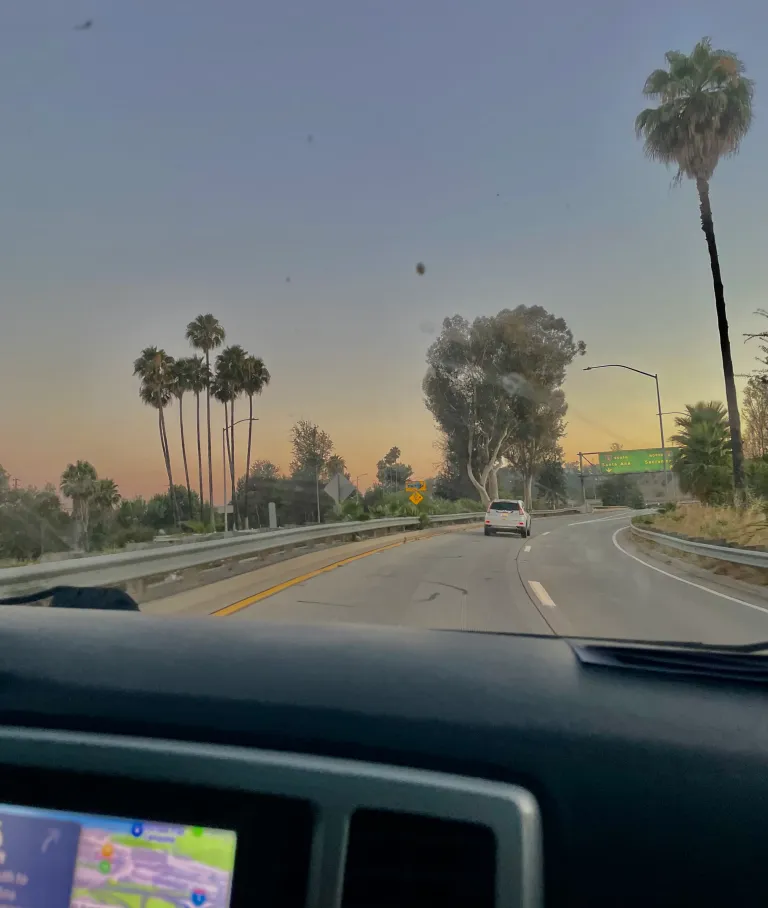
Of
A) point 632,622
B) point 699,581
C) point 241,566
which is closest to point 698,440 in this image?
point 699,581

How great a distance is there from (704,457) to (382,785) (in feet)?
90.9

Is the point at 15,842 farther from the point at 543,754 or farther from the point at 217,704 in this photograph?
the point at 543,754

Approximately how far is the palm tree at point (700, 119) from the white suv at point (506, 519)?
6259 millimetres

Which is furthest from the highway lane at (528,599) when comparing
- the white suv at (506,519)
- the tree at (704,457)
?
the tree at (704,457)

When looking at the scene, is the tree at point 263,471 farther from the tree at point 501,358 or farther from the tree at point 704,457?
the tree at point 704,457

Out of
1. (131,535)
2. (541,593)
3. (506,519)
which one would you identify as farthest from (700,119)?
(131,535)

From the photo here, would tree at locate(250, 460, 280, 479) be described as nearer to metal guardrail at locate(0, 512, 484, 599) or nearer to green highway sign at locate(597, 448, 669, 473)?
metal guardrail at locate(0, 512, 484, 599)

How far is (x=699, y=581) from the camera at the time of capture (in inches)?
417

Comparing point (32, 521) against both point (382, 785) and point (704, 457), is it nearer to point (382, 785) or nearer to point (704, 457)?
point (382, 785)

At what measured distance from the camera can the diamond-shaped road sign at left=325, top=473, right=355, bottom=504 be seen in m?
11.3

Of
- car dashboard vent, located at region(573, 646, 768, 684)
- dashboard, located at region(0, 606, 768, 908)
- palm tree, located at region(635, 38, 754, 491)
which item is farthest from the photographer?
palm tree, located at region(635, 38, 754, 491)

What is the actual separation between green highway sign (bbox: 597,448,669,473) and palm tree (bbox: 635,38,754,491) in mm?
8888

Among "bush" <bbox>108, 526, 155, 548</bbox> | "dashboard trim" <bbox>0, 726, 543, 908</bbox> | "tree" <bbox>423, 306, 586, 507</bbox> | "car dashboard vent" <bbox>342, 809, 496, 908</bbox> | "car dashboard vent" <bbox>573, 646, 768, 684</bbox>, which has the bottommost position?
"car dashboard vent" <bbox>342, 809, 496, 908</bbox>

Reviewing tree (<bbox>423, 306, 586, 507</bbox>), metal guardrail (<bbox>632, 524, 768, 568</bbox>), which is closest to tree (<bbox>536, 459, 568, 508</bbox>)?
tree (<bbox>423, 306, 586, 507</bbox>)
